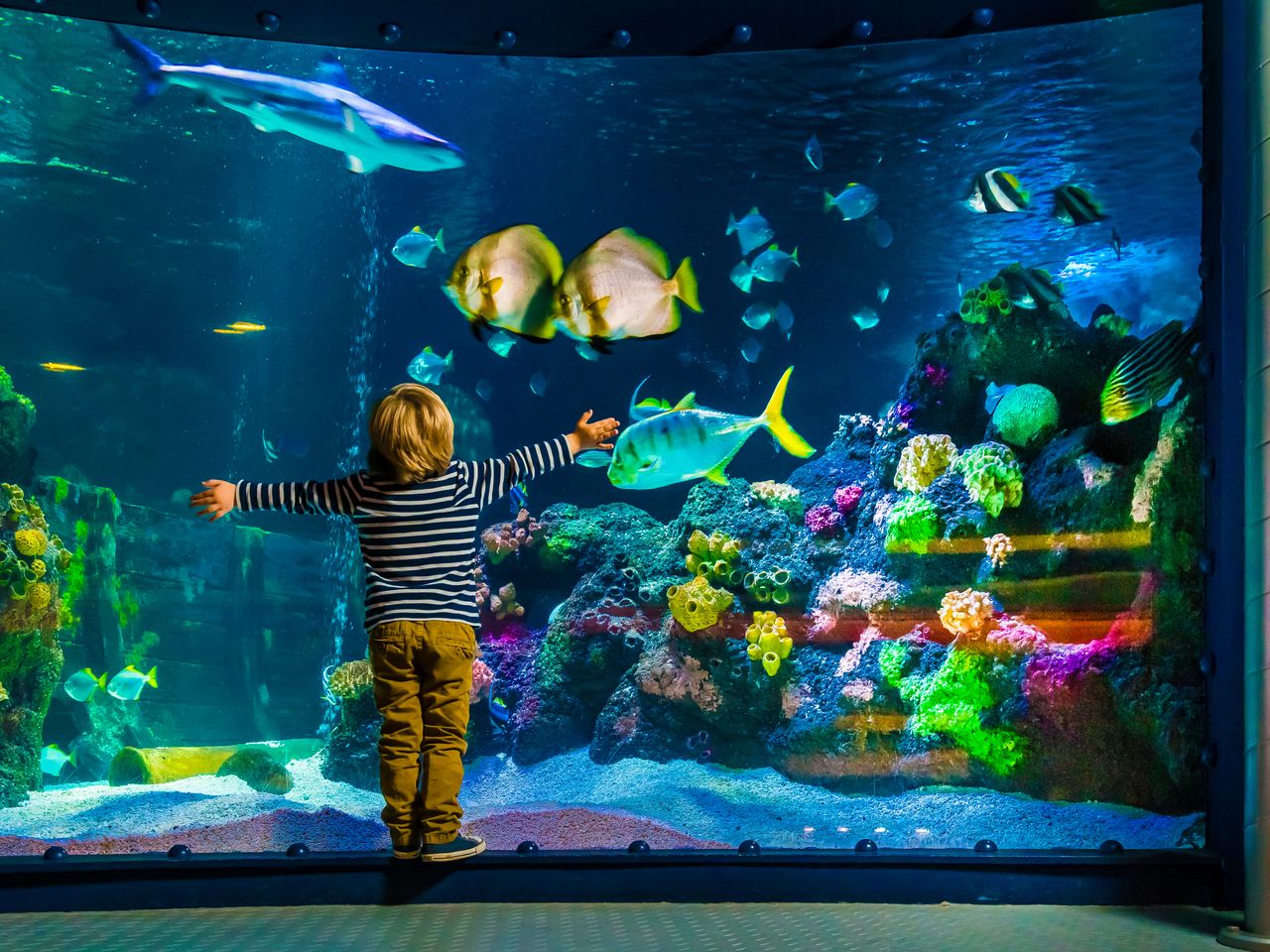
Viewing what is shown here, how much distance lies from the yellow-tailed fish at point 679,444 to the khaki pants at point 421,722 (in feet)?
3.67

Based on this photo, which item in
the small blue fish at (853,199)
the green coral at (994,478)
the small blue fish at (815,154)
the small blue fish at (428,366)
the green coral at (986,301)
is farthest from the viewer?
the small blue fish at (428,366)

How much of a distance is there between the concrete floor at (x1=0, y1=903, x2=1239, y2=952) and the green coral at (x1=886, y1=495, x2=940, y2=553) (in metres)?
1.58

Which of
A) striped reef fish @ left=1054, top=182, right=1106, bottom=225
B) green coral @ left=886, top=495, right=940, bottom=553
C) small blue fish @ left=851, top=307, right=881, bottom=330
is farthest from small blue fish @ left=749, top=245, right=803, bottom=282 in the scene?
green coral @ left=886, top=495, right=940, bottom=553

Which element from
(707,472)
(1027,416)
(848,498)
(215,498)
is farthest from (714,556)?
(215,498)

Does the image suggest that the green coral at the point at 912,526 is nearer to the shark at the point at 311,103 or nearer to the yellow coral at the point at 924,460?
the yellow coral at the point at 924,460

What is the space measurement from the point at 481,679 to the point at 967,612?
2.86 metres

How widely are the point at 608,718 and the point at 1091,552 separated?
8.49ft

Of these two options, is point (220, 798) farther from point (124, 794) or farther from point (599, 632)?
point (599, 632)

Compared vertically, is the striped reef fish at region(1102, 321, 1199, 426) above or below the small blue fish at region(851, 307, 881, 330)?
below

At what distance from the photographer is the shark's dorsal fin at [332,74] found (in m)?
3.60

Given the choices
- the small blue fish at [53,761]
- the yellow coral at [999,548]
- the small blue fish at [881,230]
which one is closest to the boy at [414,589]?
the yellow coral at [999,548]

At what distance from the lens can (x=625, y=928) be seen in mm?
2629

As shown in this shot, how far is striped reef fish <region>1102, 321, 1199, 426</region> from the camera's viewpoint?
10.5 ft

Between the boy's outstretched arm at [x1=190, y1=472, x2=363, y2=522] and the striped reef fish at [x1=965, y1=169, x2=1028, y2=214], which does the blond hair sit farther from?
the striped reef fish at [x1=965, y1=169, x2=1028, y2=214]
